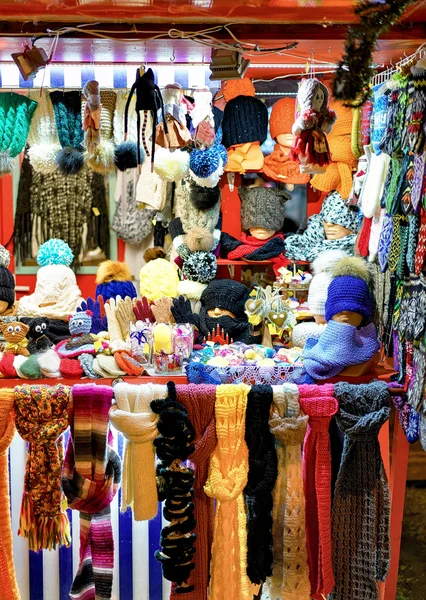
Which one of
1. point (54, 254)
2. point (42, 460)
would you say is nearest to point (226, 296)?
point (54, 254)

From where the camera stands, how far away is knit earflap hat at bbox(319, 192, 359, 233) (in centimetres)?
372

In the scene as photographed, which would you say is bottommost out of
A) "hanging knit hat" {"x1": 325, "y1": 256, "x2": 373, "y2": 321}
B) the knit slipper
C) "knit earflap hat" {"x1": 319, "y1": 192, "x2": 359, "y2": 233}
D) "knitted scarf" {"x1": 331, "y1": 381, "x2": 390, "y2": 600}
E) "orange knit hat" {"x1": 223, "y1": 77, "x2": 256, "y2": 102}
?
"knitted scarf" {"x1": 331, "y1": 381, "x2": 390, "y2": 600}

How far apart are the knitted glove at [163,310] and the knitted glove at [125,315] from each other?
112mm

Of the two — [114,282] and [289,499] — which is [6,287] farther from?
[289,499]

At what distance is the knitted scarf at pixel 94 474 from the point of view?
2258mm

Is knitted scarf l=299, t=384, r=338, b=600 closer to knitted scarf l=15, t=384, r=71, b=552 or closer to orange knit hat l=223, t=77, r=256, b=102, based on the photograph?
knitted scarf l=15, t=384, r=71, b=552

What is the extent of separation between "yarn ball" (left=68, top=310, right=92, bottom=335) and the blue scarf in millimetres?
1022

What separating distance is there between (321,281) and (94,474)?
150 cm

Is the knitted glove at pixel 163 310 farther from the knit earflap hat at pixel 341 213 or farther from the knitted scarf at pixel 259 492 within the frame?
the knitted scarf at pixel 259 492

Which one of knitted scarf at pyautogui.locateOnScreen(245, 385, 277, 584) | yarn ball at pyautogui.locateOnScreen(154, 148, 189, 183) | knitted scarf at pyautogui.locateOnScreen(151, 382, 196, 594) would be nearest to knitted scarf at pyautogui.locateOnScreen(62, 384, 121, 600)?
knitted scarf at pyautogui.locateOnScreen(151, 382, 196, 594)

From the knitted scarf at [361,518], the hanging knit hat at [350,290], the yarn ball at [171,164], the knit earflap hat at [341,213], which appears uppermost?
the yarn ball at [171,164]

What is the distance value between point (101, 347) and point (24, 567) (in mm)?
917

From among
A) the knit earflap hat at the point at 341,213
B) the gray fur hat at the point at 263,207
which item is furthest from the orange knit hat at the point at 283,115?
the knit earflap hat at the point at 341,213

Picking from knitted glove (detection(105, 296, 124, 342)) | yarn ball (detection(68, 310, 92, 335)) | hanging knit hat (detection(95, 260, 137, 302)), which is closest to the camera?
yarn ball (detection(68, 310, 92, 335))
